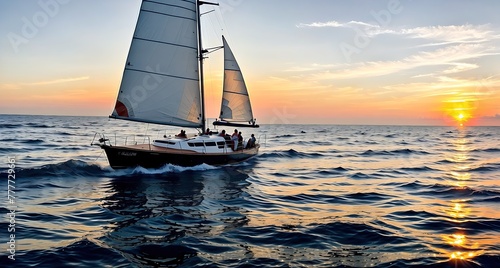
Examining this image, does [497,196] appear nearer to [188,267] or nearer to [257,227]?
[257,227]

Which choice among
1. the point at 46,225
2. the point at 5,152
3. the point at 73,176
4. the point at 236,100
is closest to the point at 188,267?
the point at 46,225

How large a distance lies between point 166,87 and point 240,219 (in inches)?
608

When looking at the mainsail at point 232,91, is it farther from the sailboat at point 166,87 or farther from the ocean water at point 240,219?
the ocean water at point 240,219

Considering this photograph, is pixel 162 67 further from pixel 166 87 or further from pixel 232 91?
pixel 232 91

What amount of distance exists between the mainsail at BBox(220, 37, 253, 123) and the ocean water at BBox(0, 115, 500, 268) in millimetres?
7483

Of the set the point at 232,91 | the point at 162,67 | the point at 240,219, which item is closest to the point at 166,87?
the point at 162,67

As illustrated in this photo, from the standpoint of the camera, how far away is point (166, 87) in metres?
28.1

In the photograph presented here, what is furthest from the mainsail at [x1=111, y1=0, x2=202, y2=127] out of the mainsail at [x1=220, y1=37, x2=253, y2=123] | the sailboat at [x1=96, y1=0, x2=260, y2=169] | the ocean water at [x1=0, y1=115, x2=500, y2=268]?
the mainsail at [x1=220, y1=37, x2=253, y2=123]

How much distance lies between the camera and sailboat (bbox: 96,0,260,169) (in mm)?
27188

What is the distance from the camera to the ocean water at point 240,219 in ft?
36.4

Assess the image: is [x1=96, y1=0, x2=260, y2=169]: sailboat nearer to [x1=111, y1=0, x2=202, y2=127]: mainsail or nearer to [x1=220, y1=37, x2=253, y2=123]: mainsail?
[x1=111, y1=0, x2=202, y2=127]: mainsail

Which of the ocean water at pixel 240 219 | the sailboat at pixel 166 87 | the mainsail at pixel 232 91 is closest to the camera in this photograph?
the ocean water at pixel 240 219

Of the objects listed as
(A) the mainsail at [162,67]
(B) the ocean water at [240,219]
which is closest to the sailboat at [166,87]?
(A) the mainsail at [162,67]

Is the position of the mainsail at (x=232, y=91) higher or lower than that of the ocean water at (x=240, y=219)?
higher
